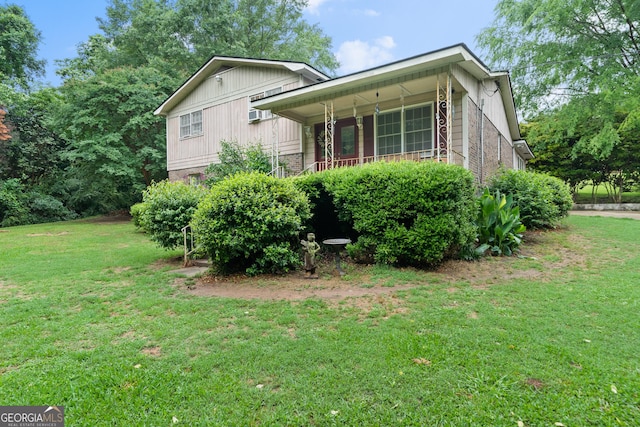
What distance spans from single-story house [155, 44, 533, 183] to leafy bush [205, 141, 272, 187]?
488mm

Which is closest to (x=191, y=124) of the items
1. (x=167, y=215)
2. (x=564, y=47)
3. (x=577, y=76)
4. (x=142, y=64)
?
(x=167, y=215)

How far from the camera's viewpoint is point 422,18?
16078mm

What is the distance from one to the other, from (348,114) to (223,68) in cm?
668

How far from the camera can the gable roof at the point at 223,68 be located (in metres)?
11.8

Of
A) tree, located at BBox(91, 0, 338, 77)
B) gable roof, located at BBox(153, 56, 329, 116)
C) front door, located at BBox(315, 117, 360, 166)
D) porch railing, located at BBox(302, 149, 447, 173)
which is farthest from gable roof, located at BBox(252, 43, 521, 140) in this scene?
tree, located at BBox(91, 0, 338, 77)

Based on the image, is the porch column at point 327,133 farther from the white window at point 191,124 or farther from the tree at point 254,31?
the tree at point 254,31

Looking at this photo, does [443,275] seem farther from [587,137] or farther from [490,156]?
[587,137]

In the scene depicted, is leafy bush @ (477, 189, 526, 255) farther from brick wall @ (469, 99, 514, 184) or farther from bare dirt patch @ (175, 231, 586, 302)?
brick wall @ (469, 99, 514, 184)

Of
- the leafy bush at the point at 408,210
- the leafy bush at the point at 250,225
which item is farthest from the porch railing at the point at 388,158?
the leafy bush at the point at 250,225

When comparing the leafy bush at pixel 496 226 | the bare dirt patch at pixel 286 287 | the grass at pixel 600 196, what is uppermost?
the grass at pixel 600 196

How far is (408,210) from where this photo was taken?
579cm

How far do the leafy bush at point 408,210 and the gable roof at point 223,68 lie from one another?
6.85 m

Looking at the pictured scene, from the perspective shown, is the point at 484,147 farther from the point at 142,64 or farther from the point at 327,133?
the point at 142,64

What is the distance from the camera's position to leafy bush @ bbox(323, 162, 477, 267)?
5.58 metres
